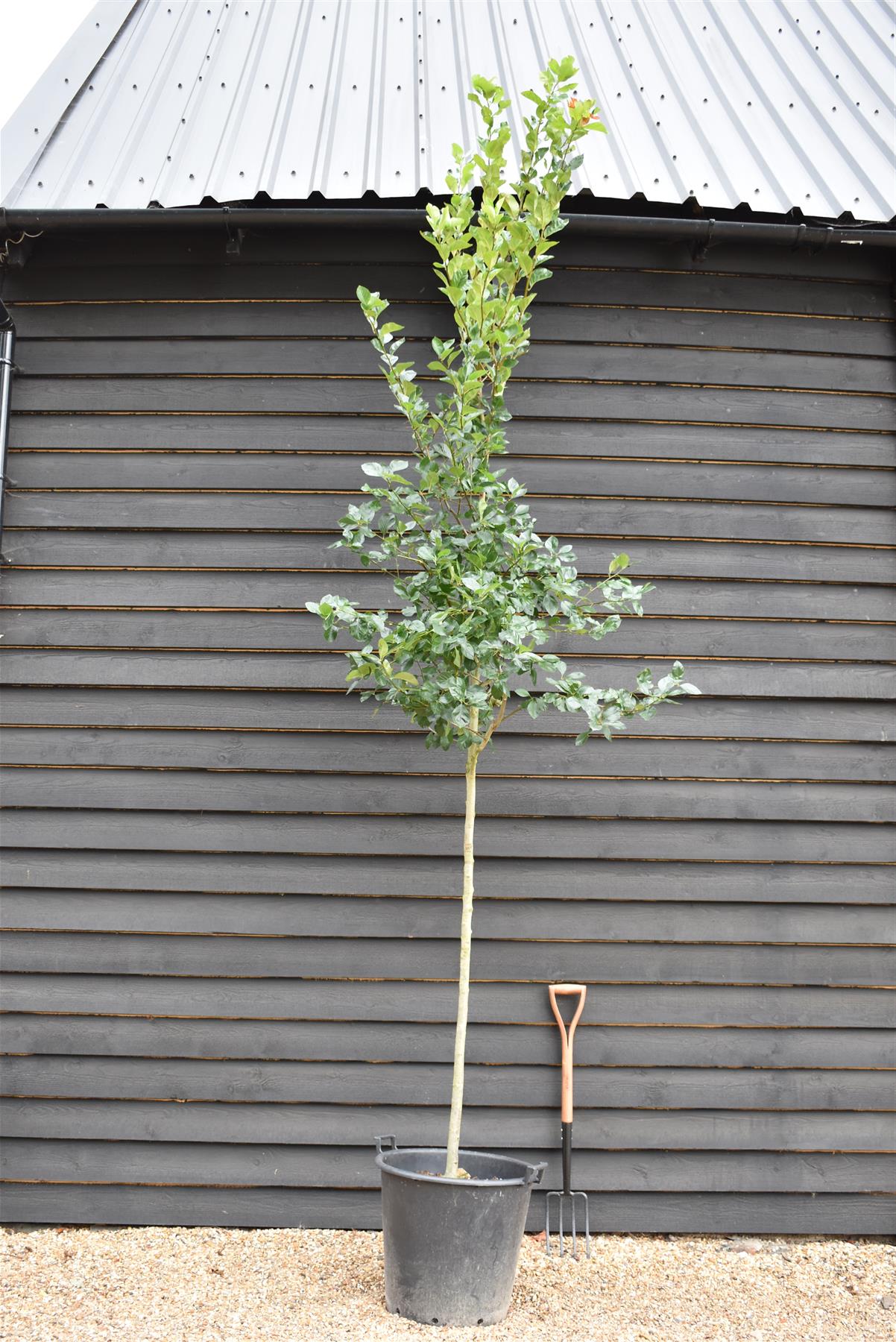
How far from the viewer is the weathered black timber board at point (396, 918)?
305 cm

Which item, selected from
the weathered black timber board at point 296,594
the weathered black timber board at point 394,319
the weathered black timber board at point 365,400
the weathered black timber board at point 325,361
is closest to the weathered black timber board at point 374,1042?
the weathered black timber board at point 296,594

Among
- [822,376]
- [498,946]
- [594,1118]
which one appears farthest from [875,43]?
[594,1118]

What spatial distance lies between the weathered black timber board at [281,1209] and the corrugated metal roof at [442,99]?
3.21m

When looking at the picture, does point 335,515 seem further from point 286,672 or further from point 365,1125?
point 365,1125

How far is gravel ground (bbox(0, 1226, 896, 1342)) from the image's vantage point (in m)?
2.35

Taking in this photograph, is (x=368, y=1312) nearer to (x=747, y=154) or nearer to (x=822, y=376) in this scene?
(x=822, y=376)

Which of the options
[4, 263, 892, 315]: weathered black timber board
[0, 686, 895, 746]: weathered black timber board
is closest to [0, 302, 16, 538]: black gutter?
[4, 263, 892, 315]: weathered black timber board

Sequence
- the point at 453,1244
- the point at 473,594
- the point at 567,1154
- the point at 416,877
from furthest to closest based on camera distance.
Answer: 1. the point at 416,877
2. the point at 567,1154
3. the point at 473,594
4. the point at 453,1244

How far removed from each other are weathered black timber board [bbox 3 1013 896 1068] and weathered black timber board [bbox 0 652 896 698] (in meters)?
1.10

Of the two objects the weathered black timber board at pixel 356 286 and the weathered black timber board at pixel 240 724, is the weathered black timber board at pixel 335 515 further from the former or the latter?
the weathered black timber board at pixel 356 286

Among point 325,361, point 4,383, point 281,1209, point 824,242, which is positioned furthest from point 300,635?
point 824,242

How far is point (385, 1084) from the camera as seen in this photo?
299cm

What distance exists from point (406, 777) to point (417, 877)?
0.33 meters

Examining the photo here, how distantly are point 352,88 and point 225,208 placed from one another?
2.76ft
